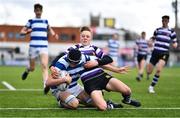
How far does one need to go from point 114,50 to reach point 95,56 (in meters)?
17.8

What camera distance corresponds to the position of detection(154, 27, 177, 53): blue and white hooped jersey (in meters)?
14.9

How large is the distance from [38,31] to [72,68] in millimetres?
4754

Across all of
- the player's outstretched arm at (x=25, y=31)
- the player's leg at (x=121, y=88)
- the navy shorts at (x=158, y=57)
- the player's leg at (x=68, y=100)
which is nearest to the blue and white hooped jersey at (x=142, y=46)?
the navy shorts at (x=158, y=57)

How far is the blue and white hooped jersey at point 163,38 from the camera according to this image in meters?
14.9

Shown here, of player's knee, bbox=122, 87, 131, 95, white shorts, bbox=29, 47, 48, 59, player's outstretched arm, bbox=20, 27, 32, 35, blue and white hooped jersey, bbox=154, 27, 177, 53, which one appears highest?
player's outstretched arm, bbox=20, 27, 32, 35

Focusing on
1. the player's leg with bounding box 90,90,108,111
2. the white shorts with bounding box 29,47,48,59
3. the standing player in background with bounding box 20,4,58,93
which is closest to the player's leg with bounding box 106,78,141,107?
the player's leg with bounding box 90,90,108,111

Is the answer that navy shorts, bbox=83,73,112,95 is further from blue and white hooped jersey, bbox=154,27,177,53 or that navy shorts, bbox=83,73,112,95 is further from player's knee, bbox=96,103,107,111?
blue and white hooped jersey, bbox=154,27,177,53

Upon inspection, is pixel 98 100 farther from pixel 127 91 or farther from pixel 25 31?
pixel 25 31

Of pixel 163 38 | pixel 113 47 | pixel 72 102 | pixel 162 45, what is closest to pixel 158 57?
pixel 162 45

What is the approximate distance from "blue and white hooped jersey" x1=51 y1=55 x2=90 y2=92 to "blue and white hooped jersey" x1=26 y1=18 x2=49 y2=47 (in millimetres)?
4525

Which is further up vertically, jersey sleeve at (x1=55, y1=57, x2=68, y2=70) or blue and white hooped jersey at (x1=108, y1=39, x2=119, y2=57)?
jersey sleeve at (x1=55, y1=57, x2=68, y2=70)

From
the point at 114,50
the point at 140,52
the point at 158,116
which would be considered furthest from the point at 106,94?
the point at 114,50

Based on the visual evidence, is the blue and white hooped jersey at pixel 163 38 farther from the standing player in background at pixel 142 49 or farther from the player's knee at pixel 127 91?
the standing player in background at pixel 142 49

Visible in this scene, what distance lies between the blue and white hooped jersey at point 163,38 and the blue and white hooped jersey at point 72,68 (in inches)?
219
